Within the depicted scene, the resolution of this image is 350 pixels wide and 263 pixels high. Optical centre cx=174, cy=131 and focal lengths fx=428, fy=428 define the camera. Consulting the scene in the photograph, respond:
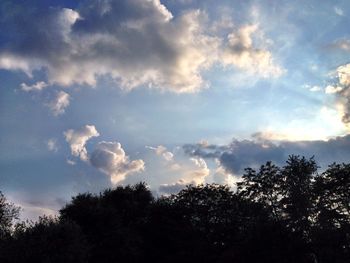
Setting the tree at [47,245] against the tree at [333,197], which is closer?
the tree at [47,245]

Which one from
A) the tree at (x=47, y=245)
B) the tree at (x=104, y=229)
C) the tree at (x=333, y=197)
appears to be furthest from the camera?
the tree at (x=333, y=197)

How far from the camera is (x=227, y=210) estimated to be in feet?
279

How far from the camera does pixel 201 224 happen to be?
8325 cm

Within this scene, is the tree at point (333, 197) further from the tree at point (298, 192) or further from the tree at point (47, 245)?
the tree at point (47, 245)

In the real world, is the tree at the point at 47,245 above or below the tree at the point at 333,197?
below

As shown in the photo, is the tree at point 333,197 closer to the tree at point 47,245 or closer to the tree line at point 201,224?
the tree line at point 201,224

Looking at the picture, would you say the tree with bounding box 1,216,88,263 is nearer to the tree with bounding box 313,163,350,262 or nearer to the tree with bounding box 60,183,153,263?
the tree with bounding box 60,183,153,263

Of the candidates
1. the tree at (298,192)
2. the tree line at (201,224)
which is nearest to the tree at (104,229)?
the tree line at (201,224)

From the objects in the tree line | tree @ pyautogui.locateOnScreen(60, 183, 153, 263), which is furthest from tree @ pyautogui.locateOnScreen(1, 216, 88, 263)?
tree @ pyautogui.locateOnScreen(60, 183, 153, 263)

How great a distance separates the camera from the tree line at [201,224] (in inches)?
2197

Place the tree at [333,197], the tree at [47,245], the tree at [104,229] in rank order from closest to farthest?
the tree at [47,245]
the tree at [104,229]
the tree at [333,197]

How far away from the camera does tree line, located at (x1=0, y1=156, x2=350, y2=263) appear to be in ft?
183

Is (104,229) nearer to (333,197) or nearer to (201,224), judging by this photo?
(201,224)

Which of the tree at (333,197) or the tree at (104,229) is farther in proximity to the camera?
the tree at (333,197)
